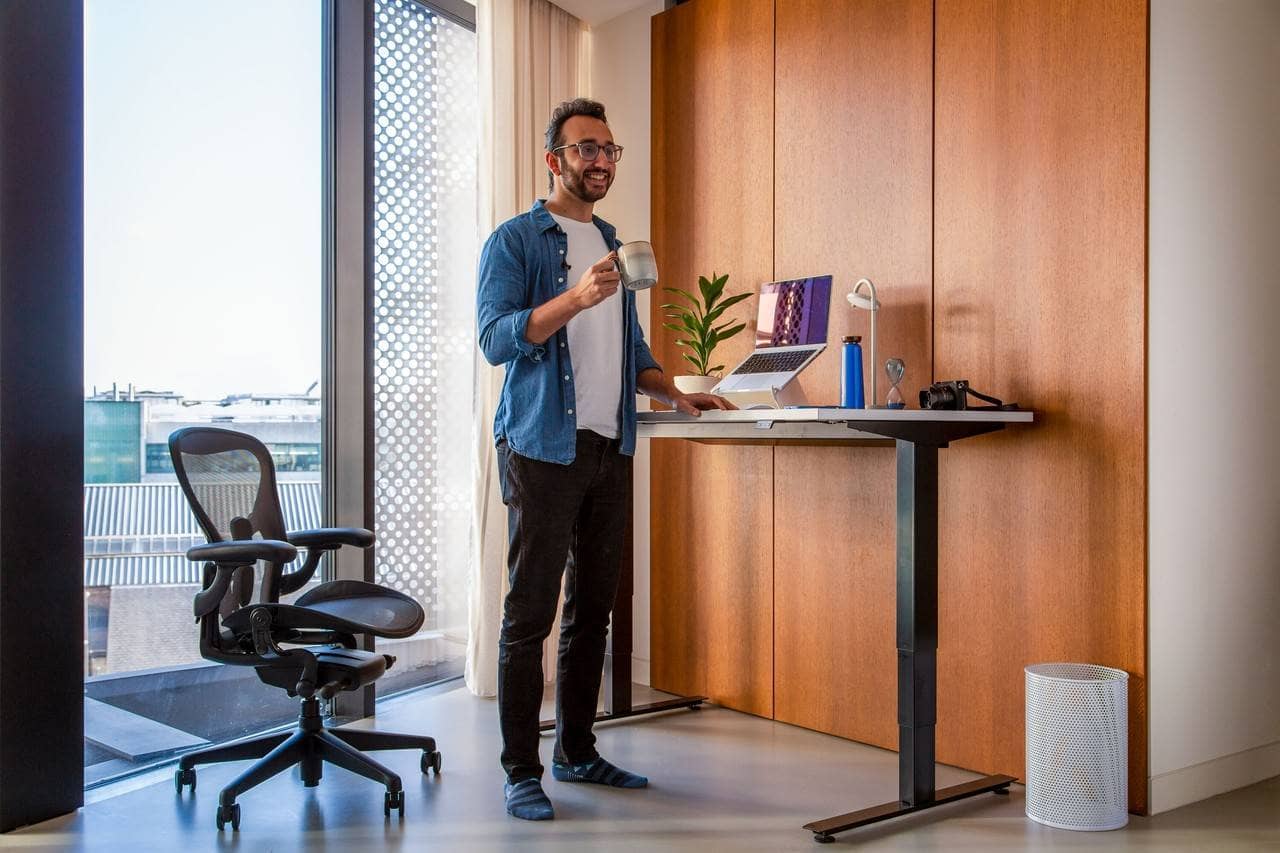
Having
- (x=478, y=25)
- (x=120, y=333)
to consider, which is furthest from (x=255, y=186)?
(x=478, y=25)

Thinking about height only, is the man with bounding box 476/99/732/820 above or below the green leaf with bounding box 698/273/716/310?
below

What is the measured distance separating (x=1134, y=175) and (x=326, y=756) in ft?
7.76

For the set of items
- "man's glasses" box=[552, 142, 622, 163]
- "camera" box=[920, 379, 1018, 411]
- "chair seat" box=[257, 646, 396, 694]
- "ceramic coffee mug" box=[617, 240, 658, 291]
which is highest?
"man's glasses" box=[552, 142, 622, 163]

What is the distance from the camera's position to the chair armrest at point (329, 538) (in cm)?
282

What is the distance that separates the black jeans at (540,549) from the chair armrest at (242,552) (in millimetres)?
506

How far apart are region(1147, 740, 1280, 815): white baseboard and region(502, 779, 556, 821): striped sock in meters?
1.42

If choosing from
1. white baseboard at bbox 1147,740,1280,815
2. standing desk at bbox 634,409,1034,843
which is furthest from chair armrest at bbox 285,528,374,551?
white baseboard at bbox 1147,740,1280,815

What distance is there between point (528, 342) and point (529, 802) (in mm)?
1056

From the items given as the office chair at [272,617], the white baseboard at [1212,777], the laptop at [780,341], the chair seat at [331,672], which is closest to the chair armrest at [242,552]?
the office chair at [272,617]

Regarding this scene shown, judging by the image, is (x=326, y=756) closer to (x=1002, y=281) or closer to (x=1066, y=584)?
(x=1066, y=584)

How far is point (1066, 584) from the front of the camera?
106 inches

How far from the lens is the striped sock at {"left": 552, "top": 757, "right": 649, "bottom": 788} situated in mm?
2760

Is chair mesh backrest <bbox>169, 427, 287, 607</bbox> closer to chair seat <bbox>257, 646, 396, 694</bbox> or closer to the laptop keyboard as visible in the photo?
chair seat <bbox>257, 646, 396, 694</bbox>

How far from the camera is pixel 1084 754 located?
2.48 meters
